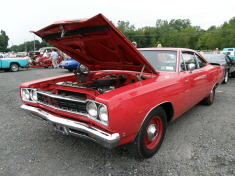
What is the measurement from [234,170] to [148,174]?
1068 millimetres

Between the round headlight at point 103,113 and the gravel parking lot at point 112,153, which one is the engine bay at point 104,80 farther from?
the gravel parking lot at point 112,153

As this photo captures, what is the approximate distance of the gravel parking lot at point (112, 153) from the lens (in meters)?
2.34

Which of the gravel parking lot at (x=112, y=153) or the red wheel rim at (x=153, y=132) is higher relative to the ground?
the red wheel rim at (x=153, y=132)

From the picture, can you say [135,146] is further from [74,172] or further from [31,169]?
[31,169]

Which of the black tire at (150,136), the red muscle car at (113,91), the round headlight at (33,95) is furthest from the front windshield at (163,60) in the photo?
the round headlight at (33,95)

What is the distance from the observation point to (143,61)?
9.07ft

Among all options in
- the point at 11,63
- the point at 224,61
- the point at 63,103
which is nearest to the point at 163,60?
the point at 63,103

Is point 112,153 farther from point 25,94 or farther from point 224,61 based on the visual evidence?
point 224,61

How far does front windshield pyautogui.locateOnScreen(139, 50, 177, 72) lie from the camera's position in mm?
3266

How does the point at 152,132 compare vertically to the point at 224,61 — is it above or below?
below

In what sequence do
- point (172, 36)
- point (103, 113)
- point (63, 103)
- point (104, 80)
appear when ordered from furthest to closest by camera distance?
point (172, 36)
point (104, 80)
point (63, 103)
point (103, 113)

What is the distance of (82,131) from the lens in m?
2.14

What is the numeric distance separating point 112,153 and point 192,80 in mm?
1893

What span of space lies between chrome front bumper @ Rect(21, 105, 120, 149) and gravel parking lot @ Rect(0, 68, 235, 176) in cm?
50
